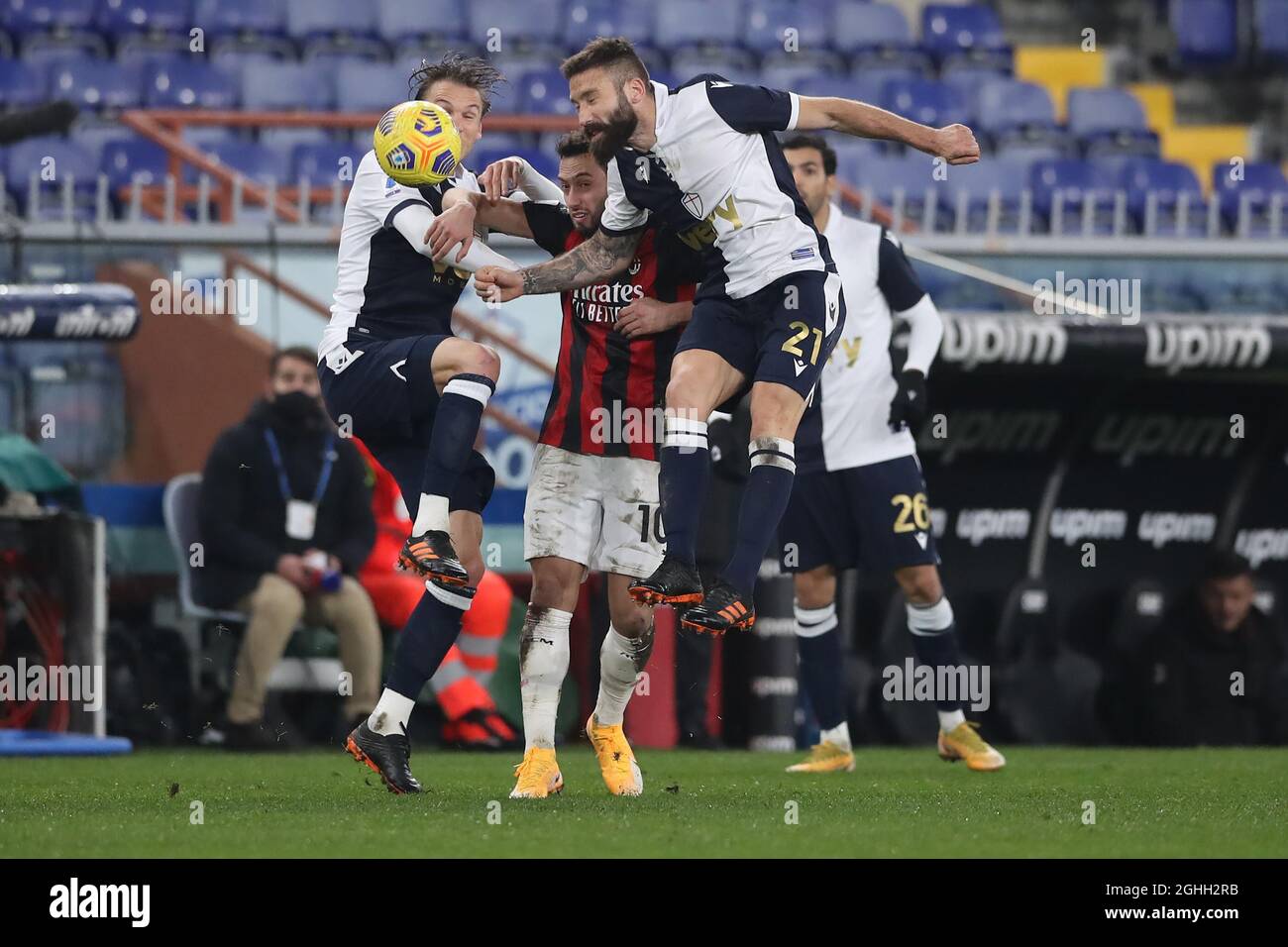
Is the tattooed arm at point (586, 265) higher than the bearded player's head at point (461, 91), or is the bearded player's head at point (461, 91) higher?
the bearded player's head at point (461, 91)

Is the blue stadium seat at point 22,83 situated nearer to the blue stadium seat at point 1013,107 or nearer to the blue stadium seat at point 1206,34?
the blue stadium seat at point 1013,107

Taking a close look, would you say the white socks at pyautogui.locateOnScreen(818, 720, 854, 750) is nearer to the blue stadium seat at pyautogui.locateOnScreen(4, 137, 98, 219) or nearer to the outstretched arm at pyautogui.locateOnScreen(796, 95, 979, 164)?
the outstretched arm at pyautogui.locateOnScreen(796, 95, 979, 164)

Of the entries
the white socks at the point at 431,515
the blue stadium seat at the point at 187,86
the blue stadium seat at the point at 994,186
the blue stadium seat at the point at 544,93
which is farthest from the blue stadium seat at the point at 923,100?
the white socks at the point at 431,515

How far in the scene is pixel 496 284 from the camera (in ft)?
18.9

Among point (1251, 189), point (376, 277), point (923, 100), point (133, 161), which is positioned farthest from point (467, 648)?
point (1251, 189)

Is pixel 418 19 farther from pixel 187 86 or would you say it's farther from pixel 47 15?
pixel 47 15

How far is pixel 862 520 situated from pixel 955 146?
2391 millimetres

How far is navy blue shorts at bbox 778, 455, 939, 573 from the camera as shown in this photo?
783cm

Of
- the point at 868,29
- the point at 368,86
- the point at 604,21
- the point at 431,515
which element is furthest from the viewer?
the point at 868,29

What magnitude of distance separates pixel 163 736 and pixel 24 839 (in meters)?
4.57

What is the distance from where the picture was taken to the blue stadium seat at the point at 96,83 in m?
13.4

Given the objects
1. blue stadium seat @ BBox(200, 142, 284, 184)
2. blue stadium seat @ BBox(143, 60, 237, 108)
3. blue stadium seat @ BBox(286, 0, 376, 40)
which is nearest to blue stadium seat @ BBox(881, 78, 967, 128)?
blue stadium seat @ BBox(286, 0, 376, 40)

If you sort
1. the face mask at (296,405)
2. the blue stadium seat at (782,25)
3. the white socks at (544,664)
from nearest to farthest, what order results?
the white socks at (544,664)
the face mask at (296,405)
the blue stadium seat at (782,25)

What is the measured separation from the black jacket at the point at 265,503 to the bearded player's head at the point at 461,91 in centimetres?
329
